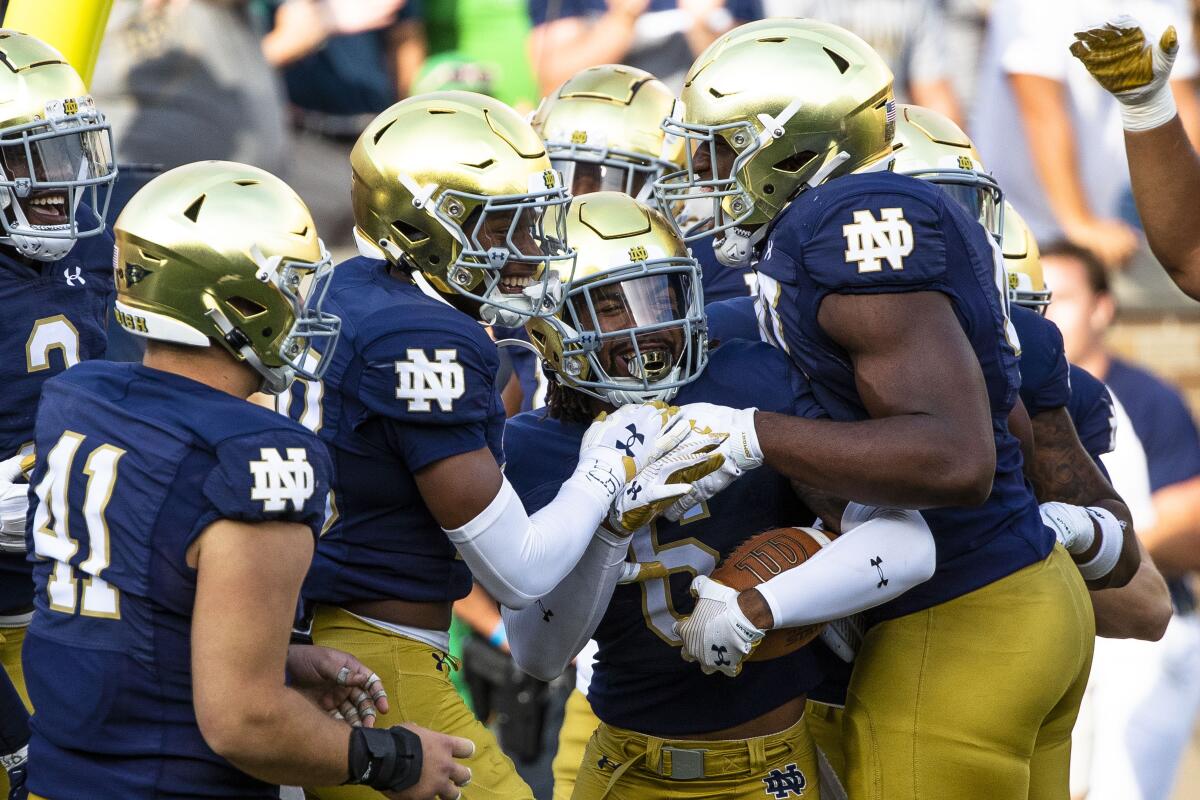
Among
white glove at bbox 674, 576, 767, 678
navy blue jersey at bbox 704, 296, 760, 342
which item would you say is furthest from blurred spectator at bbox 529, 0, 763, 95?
white glove at bbox 674, 576, 767, 678

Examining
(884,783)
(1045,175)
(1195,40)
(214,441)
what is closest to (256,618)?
(214,441)

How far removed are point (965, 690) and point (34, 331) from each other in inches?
90.9

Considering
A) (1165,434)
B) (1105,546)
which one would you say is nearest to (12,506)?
(1105,546)

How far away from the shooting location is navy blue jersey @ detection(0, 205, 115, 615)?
3707 mm

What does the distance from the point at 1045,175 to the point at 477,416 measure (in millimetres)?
5064

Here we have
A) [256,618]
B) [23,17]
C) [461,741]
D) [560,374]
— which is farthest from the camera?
[23,17]

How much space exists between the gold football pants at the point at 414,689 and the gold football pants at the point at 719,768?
234 mm

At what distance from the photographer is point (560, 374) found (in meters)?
3.24

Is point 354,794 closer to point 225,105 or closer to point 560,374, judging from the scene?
point 560,374

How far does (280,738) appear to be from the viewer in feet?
7.67

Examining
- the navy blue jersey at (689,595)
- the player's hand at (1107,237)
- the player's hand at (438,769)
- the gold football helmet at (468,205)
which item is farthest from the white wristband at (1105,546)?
the player's hand at (1107,237)

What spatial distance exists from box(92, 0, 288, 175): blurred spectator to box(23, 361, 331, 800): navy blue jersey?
4495mm

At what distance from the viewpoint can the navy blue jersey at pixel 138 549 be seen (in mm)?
2350

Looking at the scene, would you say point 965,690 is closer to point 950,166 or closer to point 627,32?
point 950,166
